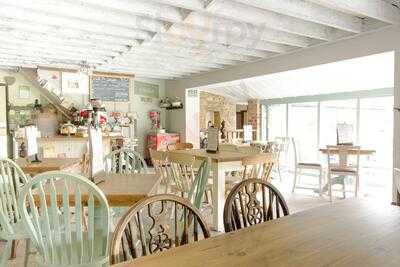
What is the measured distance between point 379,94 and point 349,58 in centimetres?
341

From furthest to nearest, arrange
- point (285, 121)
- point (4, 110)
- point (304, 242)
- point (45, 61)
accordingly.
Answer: point (285, 121) < point (4, 110) < point (45, 61) < point (304, 242)

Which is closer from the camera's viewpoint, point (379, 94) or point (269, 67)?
point (269, 67)

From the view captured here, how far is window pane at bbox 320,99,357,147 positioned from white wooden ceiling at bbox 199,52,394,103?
17.4 inches

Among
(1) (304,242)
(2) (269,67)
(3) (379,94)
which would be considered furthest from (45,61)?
(3) (379,94)

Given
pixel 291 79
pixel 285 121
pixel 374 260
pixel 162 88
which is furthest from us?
pixel 285 121

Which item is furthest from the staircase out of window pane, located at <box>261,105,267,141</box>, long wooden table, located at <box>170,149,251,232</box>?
window pane, located at <box>261,105,267,141</box>

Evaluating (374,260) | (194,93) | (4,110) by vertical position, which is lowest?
(374,260)

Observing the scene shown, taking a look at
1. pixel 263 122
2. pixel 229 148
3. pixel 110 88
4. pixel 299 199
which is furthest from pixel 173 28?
pixel 263 122

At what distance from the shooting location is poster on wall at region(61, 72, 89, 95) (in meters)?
7.20

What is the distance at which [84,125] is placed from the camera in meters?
7.22

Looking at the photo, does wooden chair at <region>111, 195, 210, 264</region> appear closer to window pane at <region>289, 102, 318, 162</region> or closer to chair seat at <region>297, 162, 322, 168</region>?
chair seat at <region>297, 162, 322, 168</region>

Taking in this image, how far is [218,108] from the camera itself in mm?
10914

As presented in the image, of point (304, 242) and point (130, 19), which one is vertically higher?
point (130, 19)

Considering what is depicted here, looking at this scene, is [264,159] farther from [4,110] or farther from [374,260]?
[4,110]
